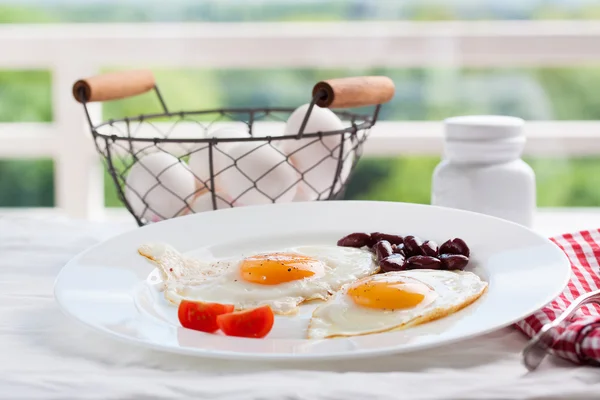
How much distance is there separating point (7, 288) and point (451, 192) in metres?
0.73

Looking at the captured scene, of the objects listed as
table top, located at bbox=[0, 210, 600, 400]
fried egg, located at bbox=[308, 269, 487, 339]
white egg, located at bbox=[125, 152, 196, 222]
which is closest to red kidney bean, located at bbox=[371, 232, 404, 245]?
fried egg, located at bbox=[308, 269, 487, 339]

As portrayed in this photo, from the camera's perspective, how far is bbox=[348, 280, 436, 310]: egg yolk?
82cm

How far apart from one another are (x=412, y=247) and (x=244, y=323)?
325 millimetres

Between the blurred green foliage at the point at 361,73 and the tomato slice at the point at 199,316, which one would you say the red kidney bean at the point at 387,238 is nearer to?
the tomato slice at the point at 199,316

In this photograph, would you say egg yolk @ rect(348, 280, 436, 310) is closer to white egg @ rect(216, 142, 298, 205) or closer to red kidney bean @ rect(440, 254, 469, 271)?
red kidney bean @ rect(440, 254, 469, 271)

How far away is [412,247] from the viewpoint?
101cm

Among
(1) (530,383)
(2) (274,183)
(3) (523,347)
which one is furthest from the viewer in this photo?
(2) (274,183)

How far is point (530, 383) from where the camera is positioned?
667mm

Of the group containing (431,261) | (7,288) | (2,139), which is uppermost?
(431,261)

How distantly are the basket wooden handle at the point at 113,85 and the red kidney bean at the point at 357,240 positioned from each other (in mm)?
586

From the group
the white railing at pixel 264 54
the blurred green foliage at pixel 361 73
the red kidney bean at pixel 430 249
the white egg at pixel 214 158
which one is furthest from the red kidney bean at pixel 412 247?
the blurred green foliage at pixel 361 73

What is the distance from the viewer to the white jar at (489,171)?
4.29 feet

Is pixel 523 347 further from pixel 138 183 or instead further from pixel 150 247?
pixel 138 183

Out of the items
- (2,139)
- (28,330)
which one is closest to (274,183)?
(28,330)
